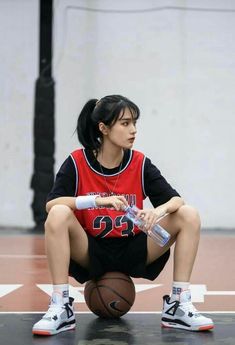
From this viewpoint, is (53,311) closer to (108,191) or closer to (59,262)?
(59,262)

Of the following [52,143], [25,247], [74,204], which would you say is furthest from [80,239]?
[52,143]

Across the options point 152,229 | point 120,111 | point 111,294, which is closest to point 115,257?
point 111,294

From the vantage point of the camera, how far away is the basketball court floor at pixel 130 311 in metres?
→ 4.38

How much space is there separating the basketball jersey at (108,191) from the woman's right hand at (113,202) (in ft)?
0.69

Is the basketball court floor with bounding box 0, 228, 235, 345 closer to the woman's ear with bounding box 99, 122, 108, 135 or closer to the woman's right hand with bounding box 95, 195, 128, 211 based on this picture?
the woman's right hand with bounding box 95, 195, 128, 211

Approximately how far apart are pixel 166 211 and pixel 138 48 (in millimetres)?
8164

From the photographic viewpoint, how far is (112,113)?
4.73 m

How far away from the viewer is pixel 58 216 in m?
4.47

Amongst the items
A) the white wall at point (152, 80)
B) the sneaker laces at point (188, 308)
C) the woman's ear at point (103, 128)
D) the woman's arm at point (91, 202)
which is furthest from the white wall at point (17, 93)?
the sneaker laces at point (188, 308)

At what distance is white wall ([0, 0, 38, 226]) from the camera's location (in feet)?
40.9

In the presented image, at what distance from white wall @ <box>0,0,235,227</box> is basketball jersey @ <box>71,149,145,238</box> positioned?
7.67 m

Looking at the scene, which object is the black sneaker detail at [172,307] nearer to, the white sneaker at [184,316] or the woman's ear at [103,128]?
the white sneaker at [184,316]

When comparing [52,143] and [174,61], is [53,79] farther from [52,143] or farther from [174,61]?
[174,61]

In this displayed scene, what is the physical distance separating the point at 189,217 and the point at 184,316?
55 cm
